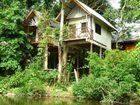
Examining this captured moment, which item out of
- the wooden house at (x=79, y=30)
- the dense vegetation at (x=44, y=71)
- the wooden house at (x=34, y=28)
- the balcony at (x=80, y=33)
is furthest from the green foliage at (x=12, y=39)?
the balcony at (x=80, y=33)

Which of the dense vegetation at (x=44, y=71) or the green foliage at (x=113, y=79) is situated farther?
the dense vegetation at (x=44, y=71)

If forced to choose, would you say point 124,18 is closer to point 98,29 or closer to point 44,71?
point 98,29

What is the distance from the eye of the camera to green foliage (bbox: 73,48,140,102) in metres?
24.2

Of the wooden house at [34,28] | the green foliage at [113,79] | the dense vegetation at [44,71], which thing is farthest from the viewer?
the wooden house at [34,28]

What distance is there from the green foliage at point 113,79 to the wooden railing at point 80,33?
355cm

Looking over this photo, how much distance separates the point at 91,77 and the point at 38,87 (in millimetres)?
4461

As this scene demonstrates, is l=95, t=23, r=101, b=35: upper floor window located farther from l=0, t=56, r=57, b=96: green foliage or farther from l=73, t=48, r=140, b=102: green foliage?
l=73, t=48, r=140, b=102: green foliage

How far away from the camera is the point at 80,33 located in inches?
1237

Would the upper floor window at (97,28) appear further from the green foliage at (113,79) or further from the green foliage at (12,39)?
the green foliage at (12,39)

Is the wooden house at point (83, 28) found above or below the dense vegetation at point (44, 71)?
above

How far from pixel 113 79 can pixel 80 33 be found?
7.39 m

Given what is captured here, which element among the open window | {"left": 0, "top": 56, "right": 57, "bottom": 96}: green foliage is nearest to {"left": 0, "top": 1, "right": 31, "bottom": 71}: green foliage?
{"left": 0, "top": 56, "right": 57, "bottom": 96}: green foliage

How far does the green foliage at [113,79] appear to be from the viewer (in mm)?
24156

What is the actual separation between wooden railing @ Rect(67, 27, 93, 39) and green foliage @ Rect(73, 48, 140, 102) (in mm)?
3546
